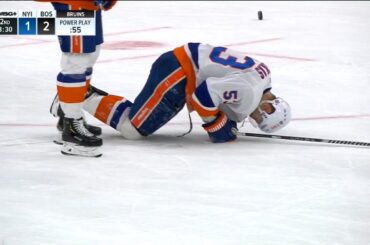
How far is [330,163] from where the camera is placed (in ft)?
12.3

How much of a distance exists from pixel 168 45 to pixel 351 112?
2.68m

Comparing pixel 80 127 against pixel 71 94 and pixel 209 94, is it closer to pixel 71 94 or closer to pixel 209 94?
pixel 71 94

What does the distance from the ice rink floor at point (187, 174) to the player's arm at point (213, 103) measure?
0.24 feet

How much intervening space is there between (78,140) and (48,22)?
20.5 inches

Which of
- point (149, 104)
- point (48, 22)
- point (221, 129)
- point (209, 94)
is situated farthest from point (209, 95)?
point (48, 22)

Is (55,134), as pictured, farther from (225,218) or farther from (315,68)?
(315,68)

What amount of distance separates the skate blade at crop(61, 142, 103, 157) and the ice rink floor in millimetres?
32

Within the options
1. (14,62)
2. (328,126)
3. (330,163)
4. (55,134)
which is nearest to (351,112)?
(328,126)

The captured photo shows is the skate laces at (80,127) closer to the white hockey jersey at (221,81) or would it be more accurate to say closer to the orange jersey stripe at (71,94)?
the orange jersey stripe at (71,94)

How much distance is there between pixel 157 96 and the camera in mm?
4078

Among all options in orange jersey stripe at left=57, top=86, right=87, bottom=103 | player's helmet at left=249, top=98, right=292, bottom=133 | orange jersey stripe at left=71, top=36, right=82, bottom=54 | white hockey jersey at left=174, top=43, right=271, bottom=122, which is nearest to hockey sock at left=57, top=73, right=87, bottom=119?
orange jersey stripe at left=57, top=86, right=87, bottom=103

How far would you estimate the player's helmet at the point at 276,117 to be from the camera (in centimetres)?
407

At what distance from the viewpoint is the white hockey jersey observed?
396 cm
